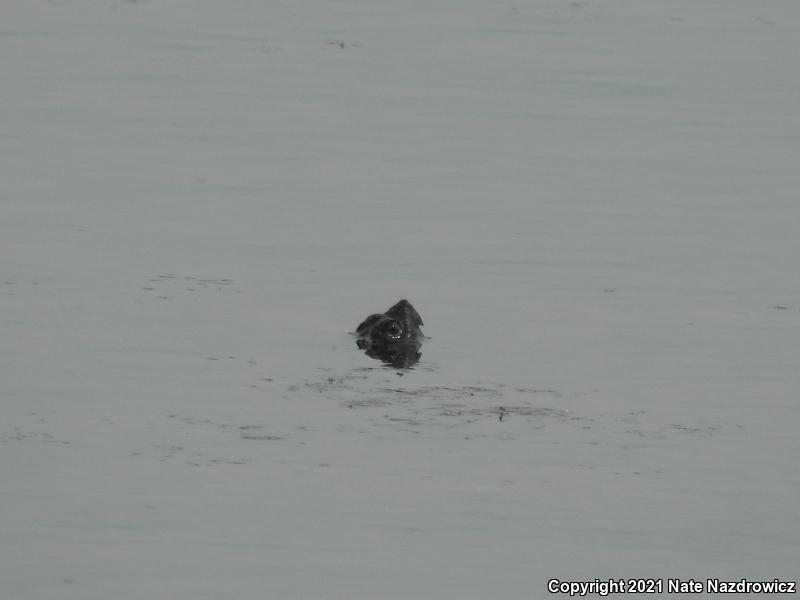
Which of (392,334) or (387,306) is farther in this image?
(387,306)

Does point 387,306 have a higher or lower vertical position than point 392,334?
higher

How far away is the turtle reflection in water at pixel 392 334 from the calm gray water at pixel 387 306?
242 mm

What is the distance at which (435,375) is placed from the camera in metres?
13.4

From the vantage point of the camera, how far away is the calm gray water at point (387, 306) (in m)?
10.2

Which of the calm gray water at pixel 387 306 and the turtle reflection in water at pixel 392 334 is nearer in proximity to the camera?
the calm gray water at pixel 387 306

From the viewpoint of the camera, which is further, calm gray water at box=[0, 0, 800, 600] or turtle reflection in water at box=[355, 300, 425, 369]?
turtle reflection in water at box=[355, 300, 425, 369]

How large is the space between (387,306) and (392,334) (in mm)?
868

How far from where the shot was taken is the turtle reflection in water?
14195mm

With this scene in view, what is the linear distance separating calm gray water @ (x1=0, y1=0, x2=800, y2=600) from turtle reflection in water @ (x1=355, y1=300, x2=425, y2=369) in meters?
0.24

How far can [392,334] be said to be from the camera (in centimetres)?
1439

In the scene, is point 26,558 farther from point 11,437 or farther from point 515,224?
point 515,224

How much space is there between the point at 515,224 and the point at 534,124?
4769 millimetres

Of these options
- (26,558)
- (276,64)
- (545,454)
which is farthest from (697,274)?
(276,64)

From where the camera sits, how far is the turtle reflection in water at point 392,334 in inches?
559
